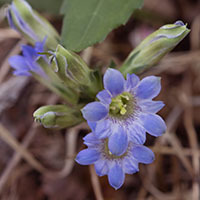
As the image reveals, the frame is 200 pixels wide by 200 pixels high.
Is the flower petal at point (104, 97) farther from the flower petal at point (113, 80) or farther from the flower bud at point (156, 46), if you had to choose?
the flower bud at point (156, 46)

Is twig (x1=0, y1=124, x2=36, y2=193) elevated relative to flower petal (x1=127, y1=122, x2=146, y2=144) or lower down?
lower down

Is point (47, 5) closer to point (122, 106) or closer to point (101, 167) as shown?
point (122, 106)

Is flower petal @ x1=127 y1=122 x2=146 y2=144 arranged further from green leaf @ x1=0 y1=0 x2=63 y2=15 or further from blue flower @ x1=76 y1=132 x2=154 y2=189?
green leaf @ x1=0 y1=0 x2=63 y2=15

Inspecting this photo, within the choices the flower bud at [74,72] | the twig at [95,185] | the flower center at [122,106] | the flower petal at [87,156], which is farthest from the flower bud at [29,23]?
the twig at [95,185]

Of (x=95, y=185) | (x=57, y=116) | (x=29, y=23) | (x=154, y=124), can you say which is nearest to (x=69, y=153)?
(x=95, y=185)

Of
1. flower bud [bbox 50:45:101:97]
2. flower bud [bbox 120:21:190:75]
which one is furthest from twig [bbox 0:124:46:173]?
flower bud [bbox 120:21:190:75]
